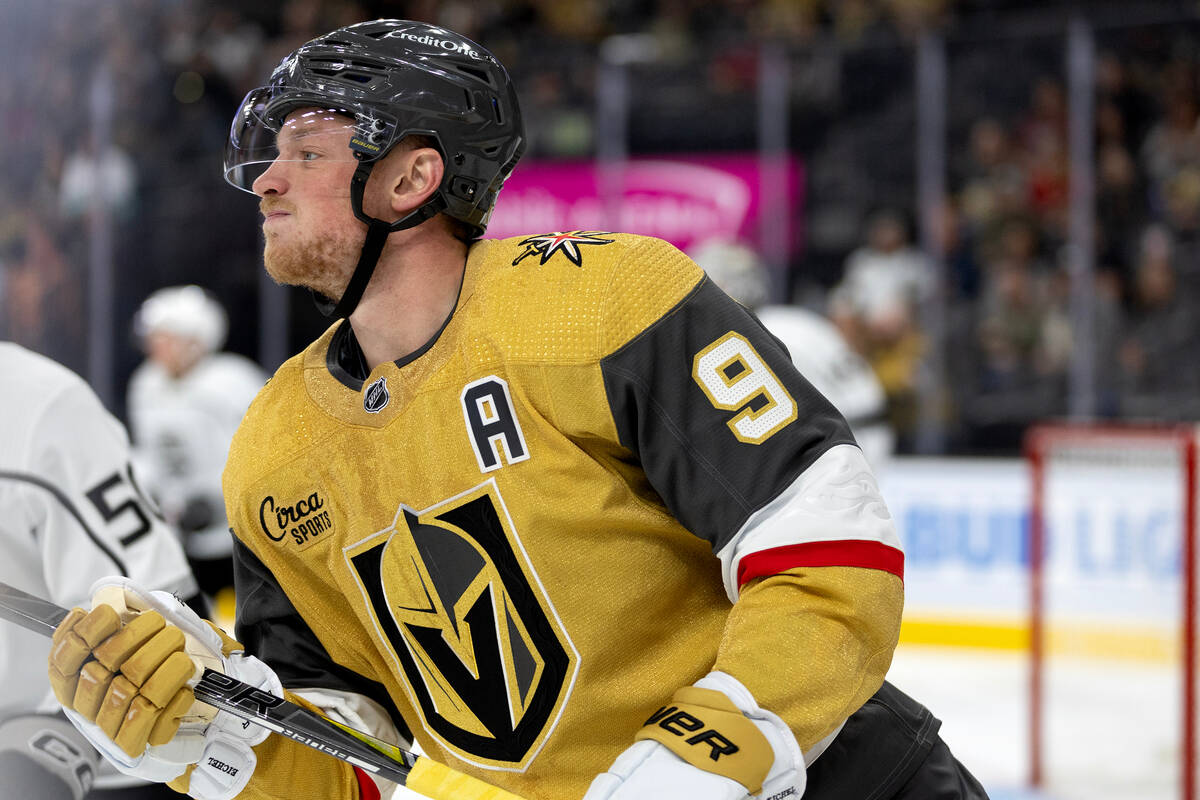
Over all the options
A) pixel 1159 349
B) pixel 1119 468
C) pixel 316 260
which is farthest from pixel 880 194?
pixel 316 260

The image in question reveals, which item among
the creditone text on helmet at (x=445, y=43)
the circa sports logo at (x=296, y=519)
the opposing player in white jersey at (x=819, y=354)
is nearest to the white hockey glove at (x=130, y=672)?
the circa sports logo at (x=296, y=519)

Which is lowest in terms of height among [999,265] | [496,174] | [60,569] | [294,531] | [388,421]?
[999,265]

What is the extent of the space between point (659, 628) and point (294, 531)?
0.39 metres

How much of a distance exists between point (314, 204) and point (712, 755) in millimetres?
682

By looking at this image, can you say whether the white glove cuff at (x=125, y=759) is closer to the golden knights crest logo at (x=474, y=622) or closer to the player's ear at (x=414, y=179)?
the golden knights crest logo at (x=474, y=622)

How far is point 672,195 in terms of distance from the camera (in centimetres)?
652

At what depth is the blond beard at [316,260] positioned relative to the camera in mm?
1390

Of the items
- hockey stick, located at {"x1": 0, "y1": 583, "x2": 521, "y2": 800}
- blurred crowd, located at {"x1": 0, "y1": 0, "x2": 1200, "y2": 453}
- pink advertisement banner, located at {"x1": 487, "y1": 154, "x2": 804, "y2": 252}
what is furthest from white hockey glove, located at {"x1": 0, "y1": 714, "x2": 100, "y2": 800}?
pink advertisement banner, located at {"x1": 487, "y1": 154, "x2": 804, "y2": 252}

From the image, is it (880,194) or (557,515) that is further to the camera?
(880,194)

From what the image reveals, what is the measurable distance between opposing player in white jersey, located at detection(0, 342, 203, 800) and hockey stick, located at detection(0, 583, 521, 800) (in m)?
0.37

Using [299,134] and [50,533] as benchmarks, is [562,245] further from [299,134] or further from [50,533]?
[50,533]

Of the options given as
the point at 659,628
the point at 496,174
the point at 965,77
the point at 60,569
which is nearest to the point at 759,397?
the point at 659,628

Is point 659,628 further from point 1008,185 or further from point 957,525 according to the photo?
point 1008,185

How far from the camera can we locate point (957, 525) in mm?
5586
